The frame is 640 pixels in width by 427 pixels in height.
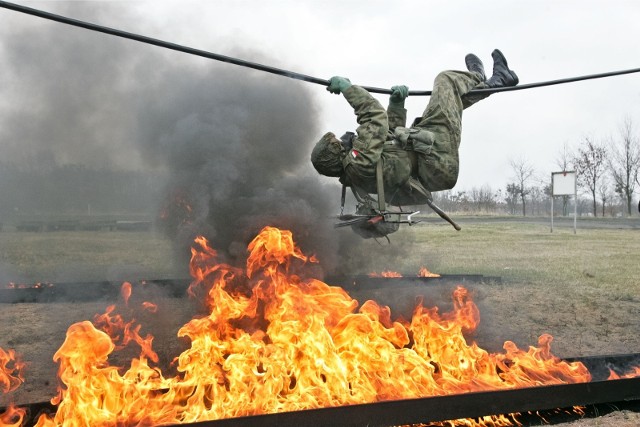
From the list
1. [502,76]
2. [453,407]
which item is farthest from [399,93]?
[453,407]

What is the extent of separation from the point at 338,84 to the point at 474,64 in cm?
202

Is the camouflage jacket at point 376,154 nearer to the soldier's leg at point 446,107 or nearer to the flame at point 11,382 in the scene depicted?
the soldier's leg at point 446,107

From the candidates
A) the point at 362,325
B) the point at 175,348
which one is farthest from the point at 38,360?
the point at 362,325

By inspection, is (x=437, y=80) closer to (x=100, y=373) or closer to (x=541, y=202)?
(x=100, y=373)

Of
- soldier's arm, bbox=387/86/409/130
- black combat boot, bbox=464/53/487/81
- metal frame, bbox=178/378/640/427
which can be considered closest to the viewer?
metal frame, bbox=178/378/640/427

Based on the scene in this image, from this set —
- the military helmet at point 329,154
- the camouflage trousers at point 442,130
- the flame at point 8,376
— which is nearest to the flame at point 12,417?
the flame at point 8,376

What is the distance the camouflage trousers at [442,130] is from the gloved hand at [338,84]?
2.95 ft

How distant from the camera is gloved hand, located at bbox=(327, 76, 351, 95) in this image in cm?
508

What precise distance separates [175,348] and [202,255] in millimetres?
1343

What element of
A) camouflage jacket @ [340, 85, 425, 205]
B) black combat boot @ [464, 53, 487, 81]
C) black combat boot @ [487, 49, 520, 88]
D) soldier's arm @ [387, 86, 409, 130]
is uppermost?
black combat boot @ [464, 53, 487, 81]

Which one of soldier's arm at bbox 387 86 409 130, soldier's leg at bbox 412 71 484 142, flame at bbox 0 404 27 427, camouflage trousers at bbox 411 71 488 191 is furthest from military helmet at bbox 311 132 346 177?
flame at bbox 0 404 27 427

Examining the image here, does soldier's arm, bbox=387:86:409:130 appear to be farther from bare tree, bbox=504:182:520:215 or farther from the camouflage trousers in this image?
bare tree, bbox=504:182:520:215

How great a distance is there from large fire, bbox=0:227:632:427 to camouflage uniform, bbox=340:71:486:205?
1.46m

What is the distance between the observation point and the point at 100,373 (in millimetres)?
4508
